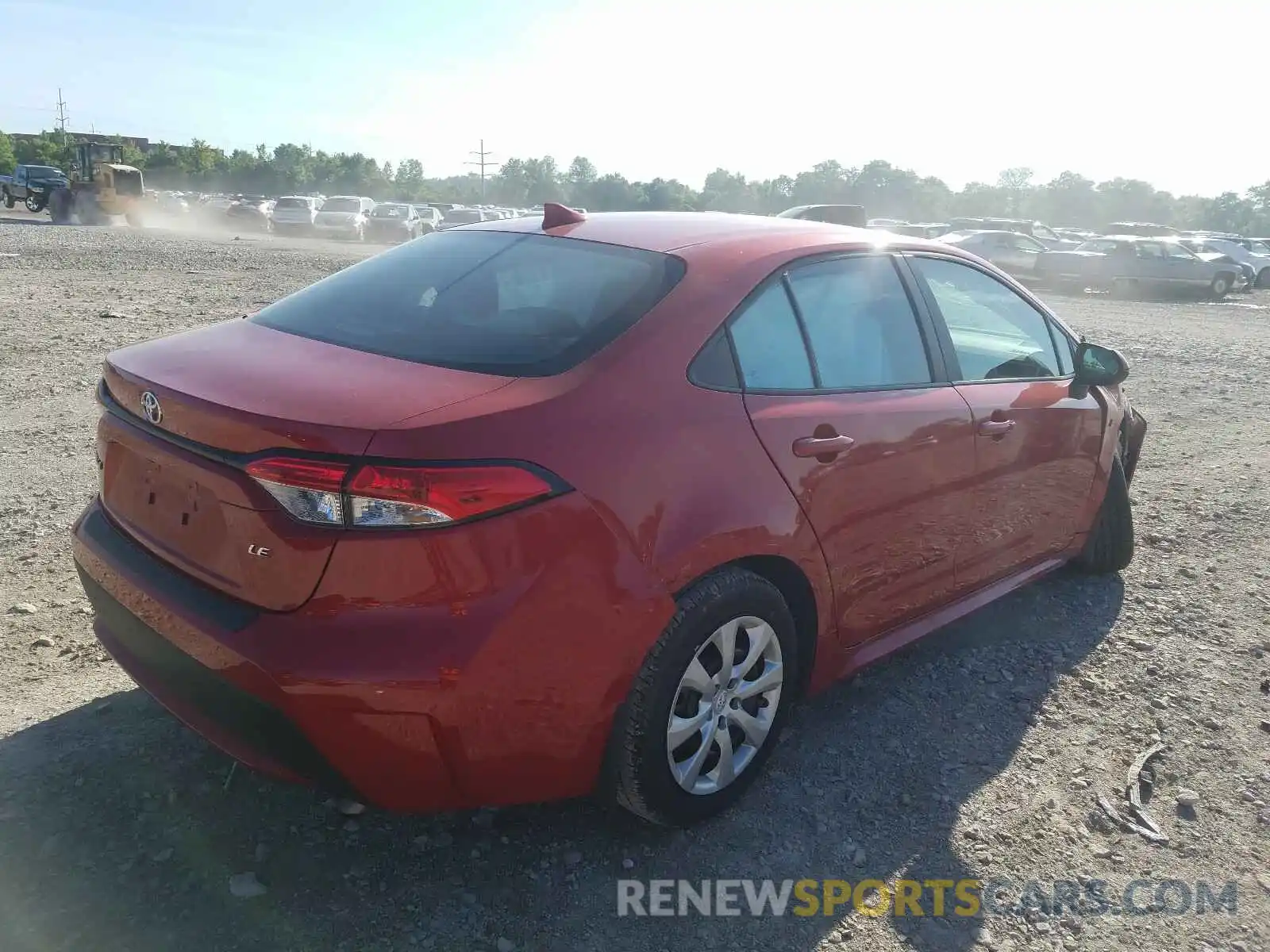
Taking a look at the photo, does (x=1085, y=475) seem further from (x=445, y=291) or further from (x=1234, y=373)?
(x=1234, y=373)

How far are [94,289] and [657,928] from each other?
1327 cm

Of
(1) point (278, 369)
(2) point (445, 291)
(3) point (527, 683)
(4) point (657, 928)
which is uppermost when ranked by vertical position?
(2) point (445, 291)

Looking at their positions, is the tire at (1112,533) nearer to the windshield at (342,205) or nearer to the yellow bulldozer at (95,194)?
the windshield at (342,205)

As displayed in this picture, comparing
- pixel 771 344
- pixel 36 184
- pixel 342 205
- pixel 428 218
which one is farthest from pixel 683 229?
pixel 36 184

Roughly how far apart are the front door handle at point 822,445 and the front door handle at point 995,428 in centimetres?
80

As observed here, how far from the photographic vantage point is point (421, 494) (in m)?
2.12

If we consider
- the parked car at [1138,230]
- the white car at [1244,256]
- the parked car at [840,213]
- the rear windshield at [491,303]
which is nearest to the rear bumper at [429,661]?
the rear windshield at [491,303]

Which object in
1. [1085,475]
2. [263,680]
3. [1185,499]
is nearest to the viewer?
[263,680]

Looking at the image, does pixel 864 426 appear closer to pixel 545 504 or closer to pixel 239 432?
pixel 545 504

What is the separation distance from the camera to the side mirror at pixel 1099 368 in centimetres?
411

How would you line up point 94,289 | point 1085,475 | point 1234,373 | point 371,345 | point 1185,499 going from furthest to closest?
point 94,289
point 1234,373
point 1185,499
point 1085,475
point 371,345

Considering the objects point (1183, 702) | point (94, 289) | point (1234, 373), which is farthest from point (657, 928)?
point (94, 289)

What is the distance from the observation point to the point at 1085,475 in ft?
14.1

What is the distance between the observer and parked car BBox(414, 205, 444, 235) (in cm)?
3478
